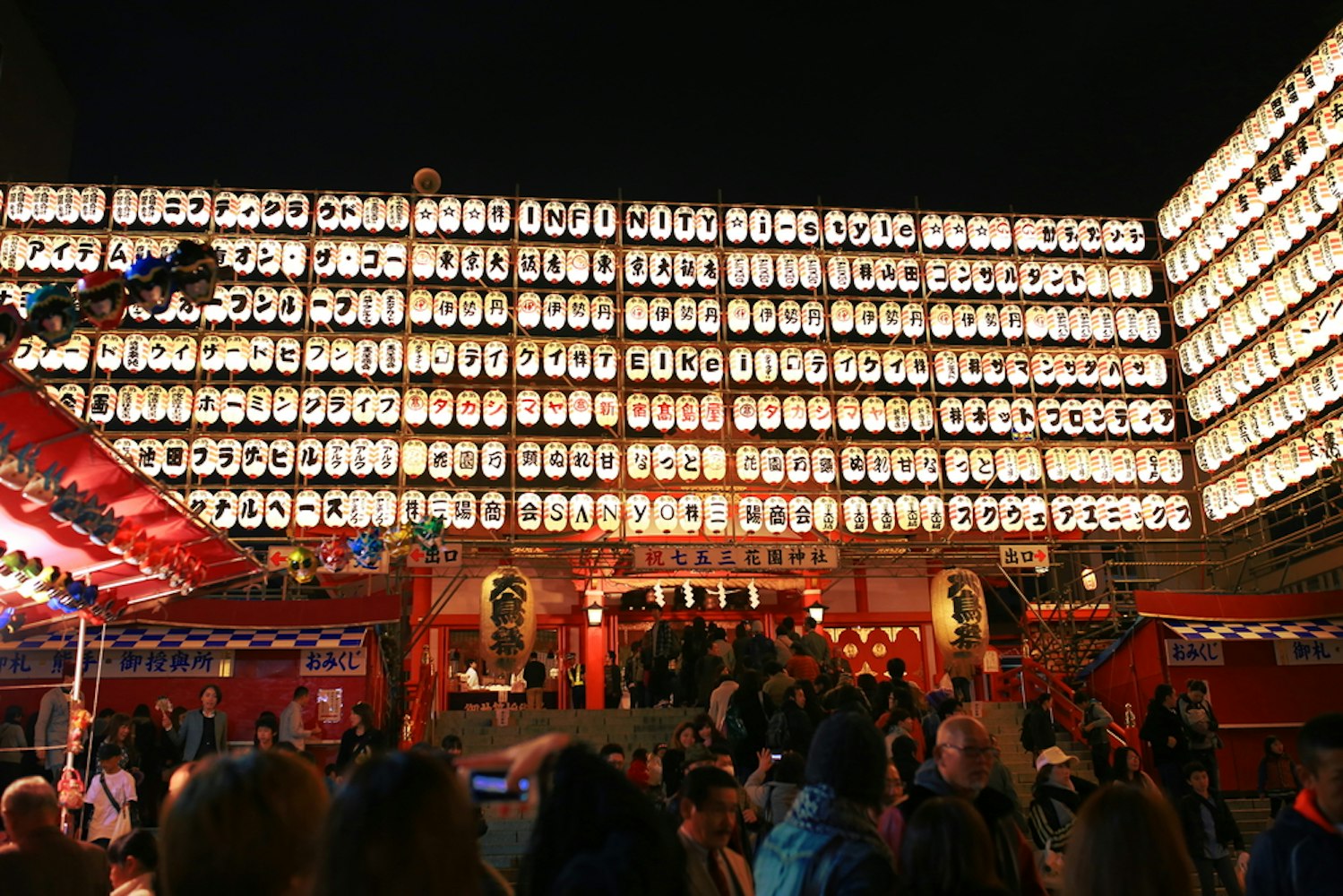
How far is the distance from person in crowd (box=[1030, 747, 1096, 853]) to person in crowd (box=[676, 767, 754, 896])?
3.91 meters

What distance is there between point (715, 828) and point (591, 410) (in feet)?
51.0

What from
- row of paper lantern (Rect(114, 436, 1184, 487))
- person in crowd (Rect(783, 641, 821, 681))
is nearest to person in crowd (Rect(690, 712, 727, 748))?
person in crowd (Rect(783, 641, 821, 681))

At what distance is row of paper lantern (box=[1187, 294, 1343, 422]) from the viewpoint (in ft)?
55.8

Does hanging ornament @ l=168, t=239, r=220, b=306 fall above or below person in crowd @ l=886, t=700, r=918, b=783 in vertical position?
above

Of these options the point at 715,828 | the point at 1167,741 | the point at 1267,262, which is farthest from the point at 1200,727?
the point at 715,828

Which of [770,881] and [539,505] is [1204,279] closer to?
[539,505]

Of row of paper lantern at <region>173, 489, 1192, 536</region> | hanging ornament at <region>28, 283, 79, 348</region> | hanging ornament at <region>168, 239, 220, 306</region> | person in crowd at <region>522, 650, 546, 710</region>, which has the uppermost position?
row of paper lantern at <region>173, 489, 1192, 536</region>

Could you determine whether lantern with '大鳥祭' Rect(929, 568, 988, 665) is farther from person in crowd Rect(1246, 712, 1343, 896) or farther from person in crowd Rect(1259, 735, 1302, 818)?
person in crowd Rect(1246, 712, 1343, 896)

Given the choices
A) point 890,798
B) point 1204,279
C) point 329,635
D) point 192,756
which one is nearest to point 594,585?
point 329,635

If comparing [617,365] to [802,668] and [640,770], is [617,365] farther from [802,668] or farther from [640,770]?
[640,770]

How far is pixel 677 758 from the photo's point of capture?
31.2ft

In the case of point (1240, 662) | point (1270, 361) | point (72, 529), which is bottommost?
point (1240, 662)

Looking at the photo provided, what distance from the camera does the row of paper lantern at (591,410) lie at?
1880 centimetres

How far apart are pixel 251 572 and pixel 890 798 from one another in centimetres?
878
